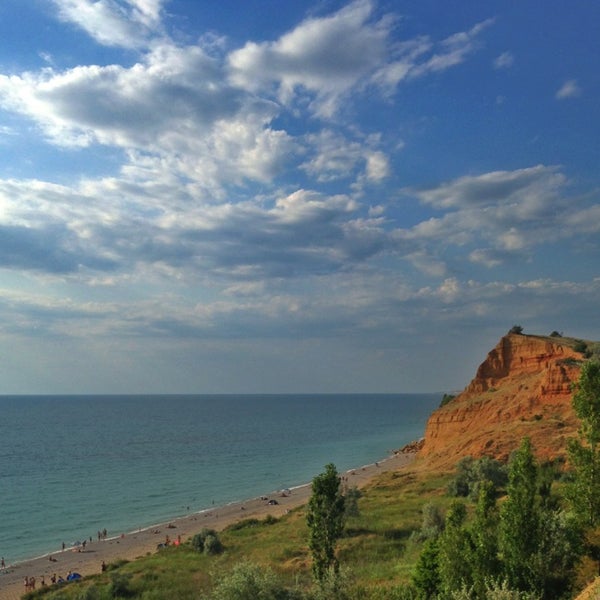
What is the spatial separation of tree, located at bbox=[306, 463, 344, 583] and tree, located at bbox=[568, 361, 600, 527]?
1022cm

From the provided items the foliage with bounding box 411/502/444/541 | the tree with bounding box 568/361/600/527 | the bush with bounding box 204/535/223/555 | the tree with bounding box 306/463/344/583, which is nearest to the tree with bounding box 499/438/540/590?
the tree with bounding box 568/361/600/527

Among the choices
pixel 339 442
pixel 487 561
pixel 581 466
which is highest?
pixel 581 466

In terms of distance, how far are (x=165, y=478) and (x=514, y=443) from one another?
53337mm

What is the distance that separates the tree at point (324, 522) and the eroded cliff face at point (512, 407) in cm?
3178

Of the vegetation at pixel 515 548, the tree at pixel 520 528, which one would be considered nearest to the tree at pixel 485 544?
the vegetation at pixel 515 548

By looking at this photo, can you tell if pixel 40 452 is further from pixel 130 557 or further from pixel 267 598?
pixel 267 598

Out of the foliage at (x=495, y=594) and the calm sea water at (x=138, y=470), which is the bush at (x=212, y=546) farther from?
the foliage at (x=495, y=594)

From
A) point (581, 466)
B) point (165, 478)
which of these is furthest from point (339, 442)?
point (581, 466)

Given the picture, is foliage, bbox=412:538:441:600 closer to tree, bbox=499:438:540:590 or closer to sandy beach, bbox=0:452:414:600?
tree, bbox=499:438:540:590

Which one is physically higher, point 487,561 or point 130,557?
point 487,561

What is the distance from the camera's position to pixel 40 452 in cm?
11294

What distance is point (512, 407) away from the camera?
65875 mm

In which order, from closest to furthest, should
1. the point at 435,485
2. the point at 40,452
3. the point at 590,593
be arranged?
the point at 590,593, the point at 435,485, the point at 40,452

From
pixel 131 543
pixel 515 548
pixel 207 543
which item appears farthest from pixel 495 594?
pixel 131 543
